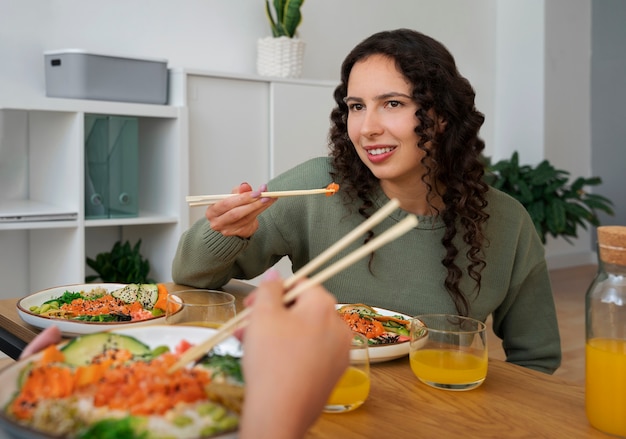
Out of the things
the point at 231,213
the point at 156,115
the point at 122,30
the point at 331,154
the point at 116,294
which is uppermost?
the point at 122,30

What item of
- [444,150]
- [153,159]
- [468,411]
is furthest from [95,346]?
[153,159]

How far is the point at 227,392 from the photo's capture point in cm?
58

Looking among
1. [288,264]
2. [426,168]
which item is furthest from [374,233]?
[288,264]

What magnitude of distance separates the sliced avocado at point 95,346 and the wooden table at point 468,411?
23 centimetres

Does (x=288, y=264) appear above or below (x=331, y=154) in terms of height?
below

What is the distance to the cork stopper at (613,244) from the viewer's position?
2.50 feet

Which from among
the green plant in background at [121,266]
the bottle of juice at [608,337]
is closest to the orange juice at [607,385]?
the bottle of juice at [608,337]

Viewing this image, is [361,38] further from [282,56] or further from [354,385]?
[354,385]

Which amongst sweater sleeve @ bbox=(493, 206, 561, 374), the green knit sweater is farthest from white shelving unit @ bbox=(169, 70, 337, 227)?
sweater sleeve @ bbox=(493, 206, 561, 374)

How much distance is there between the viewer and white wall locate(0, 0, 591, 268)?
3006mm

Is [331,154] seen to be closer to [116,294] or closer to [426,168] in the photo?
[426,168]

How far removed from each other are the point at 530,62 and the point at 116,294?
4.41 metres

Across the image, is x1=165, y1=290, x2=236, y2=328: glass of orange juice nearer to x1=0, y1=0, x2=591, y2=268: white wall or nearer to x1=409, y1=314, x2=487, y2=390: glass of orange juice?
x1=409, y1=314, x2=487, y2=390: glass of orange juice

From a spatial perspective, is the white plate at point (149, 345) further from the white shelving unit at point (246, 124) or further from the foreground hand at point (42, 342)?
the white shelving unit at point (246, 124)
